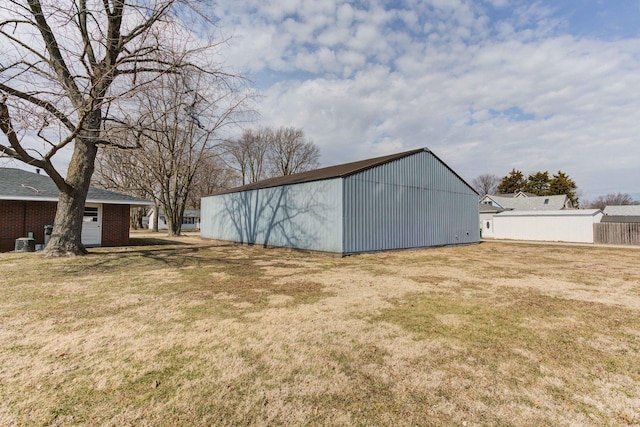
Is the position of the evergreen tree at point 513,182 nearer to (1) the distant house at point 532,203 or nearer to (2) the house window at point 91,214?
(1) the distant house at point 532,203

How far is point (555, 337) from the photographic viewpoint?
13.1 feet

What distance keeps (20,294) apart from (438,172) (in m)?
17.4

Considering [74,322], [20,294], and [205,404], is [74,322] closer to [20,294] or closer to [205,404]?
[20,294]

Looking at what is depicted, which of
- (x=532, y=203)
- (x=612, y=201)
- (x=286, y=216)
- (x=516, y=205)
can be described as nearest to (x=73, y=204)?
(x=286, y=216)

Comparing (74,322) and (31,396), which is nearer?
(31,396)

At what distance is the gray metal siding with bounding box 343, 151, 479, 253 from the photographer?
42.6ft

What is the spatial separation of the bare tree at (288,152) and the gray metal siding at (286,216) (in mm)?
23270

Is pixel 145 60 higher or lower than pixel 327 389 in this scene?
higher

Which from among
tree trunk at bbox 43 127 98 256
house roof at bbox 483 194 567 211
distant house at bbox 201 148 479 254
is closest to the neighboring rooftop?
house roof at bbox 483 194 567 211

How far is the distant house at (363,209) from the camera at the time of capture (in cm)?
1284

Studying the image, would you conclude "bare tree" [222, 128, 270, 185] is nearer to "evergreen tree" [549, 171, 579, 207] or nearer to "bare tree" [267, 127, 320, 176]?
"bare tree" [267, 127, 320, 176]

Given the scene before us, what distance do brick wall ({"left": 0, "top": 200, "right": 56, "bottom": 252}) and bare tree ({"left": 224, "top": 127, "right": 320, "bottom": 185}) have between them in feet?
96.9

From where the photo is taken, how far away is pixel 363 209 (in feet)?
43.2

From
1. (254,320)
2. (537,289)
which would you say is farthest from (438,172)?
(254,320)
